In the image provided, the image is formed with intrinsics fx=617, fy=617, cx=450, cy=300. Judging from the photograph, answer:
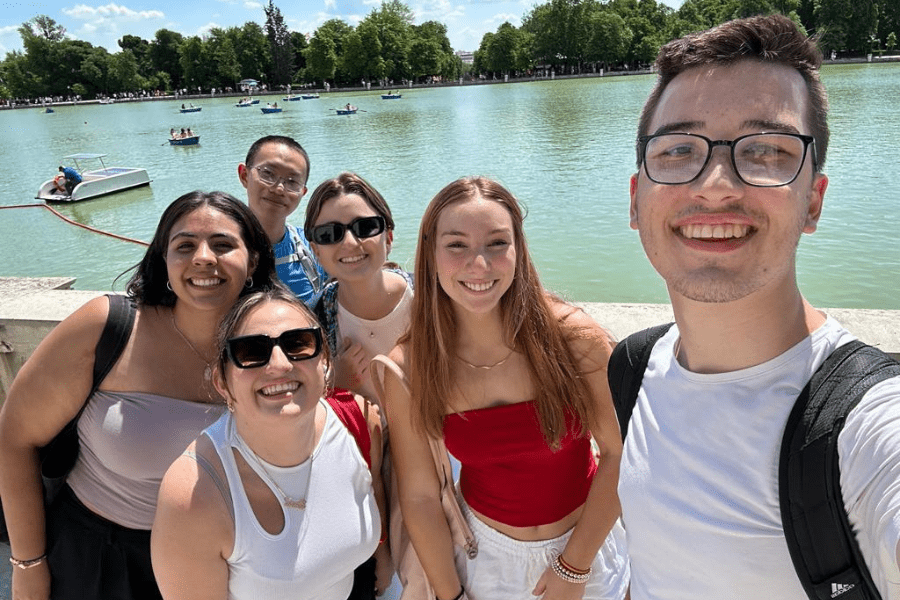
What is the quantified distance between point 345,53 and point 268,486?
95.7m

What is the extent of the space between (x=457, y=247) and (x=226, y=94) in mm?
105177

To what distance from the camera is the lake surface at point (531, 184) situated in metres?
10.5

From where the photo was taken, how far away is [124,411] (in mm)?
1949

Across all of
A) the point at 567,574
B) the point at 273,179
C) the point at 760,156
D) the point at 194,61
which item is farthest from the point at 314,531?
the point at 194,61

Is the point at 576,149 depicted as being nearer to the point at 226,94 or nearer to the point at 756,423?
the point at 756,423

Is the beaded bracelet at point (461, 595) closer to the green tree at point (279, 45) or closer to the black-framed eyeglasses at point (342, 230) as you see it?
the black-framed eyeglasses at point (342, 230)

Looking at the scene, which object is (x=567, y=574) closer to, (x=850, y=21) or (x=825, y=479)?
(x=825, y=479)

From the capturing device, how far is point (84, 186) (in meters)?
18.7

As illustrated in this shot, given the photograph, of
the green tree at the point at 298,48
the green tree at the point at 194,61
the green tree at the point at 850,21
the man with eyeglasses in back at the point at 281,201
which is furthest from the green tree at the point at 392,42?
the man with eyeglasses in back at the point at 281,201

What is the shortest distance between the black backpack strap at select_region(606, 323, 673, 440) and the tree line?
9186 cm

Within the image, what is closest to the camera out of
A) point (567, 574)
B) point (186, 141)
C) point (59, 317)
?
point (567, 574)

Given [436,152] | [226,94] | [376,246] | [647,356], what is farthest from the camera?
[226,94]

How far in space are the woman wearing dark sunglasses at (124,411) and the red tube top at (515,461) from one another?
2.73 ft

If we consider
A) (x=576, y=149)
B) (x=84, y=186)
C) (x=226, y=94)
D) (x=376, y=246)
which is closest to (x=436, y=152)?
(x=576, y=149)
